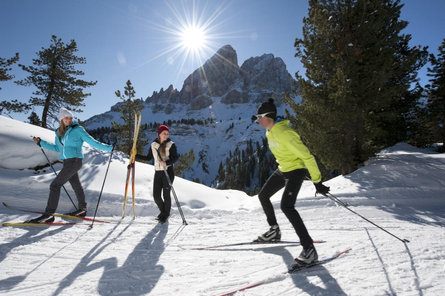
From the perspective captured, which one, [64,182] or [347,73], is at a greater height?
[347,73]

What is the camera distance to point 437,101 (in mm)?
16969

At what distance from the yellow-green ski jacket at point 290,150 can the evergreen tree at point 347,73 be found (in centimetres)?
659

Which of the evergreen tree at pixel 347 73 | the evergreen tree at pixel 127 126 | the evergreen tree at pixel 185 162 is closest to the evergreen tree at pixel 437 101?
the evergreen tree at pixel 347 73

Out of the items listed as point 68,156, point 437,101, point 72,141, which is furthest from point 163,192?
point 437,101

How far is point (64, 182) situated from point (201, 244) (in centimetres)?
338

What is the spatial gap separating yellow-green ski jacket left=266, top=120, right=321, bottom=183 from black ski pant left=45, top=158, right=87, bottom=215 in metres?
4.46

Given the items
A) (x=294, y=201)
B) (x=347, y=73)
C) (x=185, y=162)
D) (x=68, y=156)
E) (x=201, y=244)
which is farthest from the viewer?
(x=185, y=162)

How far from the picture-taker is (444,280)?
7.72 feet

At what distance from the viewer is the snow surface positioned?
2.58 metres

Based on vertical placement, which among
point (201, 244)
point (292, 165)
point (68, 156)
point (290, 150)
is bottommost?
point (201, 244)

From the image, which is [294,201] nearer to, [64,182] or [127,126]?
[64,182]

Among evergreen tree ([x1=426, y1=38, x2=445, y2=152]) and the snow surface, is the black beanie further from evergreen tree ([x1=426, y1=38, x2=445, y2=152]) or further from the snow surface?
evergreen tree ([x1=426, y1=38, x2=445, y2=152])

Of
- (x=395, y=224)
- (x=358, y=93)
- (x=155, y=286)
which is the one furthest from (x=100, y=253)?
(x=358, y=93)

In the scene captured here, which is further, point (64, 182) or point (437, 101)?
point (437, 101)
